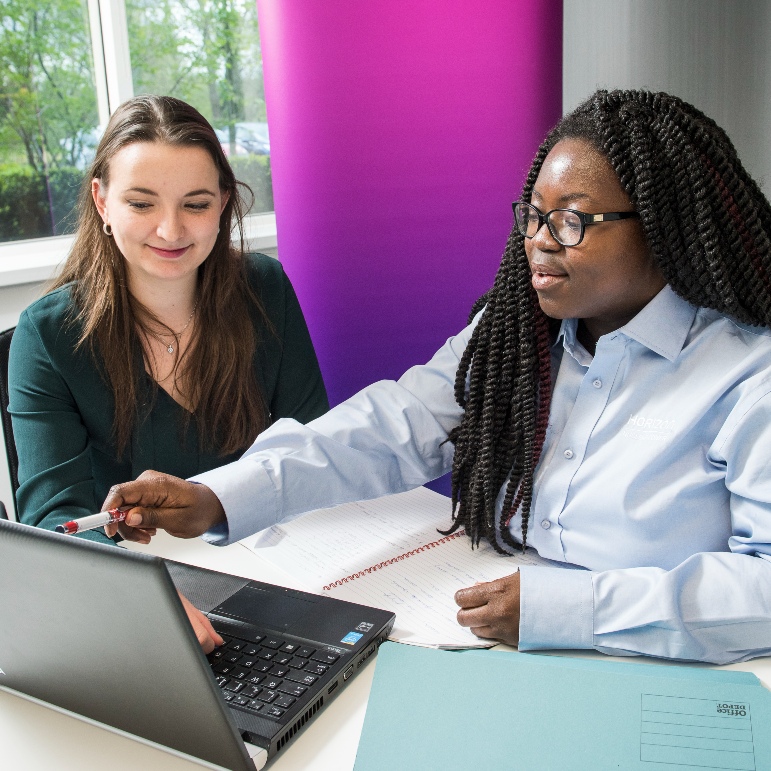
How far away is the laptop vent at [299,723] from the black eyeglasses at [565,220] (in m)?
0.67

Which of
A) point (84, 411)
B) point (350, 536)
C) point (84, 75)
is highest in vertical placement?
point (84, 75)

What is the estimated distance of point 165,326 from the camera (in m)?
1.78

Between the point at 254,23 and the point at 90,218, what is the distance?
186cm

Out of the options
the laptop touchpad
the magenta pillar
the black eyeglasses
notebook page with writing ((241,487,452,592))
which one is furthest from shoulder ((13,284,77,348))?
the black eyeglasses

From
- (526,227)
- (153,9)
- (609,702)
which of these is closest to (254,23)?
(153,9)

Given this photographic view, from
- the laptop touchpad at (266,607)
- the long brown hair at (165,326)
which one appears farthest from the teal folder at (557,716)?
the long brown hair at (165,326)

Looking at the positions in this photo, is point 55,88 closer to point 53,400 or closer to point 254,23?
point 254,23

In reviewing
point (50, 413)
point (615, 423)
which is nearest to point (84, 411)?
point (50, 413)

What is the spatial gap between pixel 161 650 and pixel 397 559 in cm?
53

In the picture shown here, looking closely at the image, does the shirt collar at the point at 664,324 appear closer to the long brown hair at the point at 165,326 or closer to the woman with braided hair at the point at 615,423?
the woman with braided hair at the point at 615,423

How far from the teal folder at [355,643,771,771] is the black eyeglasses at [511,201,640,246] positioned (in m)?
0.55

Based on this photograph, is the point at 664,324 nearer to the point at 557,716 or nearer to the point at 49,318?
the point at 557,716

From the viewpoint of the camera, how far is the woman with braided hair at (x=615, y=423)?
1.03m

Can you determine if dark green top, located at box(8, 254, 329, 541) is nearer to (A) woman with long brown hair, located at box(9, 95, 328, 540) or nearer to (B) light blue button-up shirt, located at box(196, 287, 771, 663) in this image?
(A) woman with long brown hair, located at box(9, 95, 328, 540)
